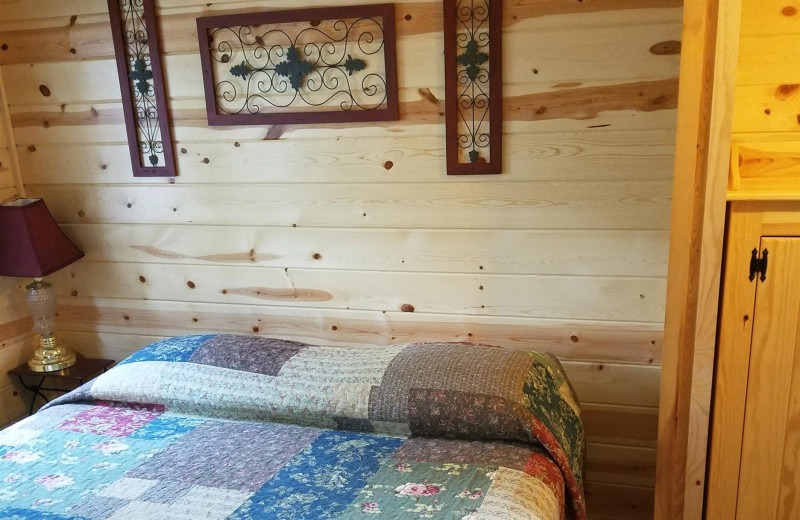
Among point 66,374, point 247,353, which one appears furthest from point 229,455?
point 66,374

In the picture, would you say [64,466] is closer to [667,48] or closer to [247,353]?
[247,353]

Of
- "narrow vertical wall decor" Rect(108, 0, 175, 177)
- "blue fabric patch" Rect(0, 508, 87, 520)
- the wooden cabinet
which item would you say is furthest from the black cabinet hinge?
"narrow vertical wall decor" Rect(108, 0, 175, 177)

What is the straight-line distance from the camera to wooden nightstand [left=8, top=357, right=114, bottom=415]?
251 centimetres

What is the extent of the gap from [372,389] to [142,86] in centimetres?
138

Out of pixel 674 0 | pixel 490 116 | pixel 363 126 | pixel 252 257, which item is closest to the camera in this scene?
pixel 674 0

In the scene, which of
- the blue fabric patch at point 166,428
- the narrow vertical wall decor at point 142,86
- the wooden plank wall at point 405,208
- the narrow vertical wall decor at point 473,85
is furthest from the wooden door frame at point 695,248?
the narrow vertical wall decor at point 142,86

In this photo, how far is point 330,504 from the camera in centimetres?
151

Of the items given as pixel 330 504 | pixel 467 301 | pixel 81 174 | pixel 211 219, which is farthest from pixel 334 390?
pixel 81 174

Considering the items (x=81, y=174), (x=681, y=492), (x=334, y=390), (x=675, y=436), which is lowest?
(x=681, y=492)

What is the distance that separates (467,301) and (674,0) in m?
1.08

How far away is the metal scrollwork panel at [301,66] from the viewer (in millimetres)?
2133

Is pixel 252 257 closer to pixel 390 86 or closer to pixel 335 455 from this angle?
pixel 390 86

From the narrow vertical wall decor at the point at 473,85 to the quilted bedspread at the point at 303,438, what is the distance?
601 mm

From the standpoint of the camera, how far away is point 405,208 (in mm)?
2234
